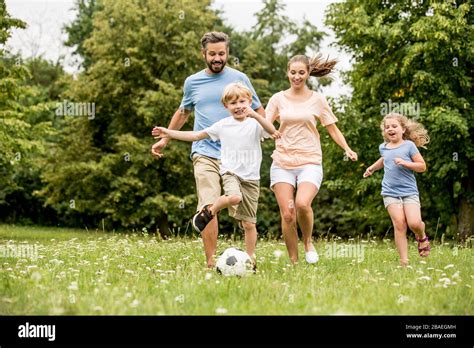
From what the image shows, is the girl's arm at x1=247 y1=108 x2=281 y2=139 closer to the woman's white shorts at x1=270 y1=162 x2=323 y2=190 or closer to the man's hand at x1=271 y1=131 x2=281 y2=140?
the man's hand at x1=271 y1=131 x2=281 y2=140

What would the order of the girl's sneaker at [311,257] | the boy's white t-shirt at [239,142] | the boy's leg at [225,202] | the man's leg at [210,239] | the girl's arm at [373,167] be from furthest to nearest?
the girl's arm at [373,167], the girl's sneaker at [311,257], the man's leg at [210,239], the boy's white t-shirt at [239,142], the boy's leg at [225,202]

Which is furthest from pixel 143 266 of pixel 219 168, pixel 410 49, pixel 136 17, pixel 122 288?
pixel 136 17

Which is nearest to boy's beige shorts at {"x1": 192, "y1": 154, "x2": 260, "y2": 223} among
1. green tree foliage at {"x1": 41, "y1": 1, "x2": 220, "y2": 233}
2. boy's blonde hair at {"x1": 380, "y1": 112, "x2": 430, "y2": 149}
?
boy's blonde hair at {"x1": 380, "y1": 112, "x2": 430, "y2": 149}

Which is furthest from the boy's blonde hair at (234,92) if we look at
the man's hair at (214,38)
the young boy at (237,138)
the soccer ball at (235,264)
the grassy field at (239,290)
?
the grassy field at (239,290)

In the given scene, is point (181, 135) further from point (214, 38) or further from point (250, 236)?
point (250, 236)

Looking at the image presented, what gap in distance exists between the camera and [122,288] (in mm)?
5395

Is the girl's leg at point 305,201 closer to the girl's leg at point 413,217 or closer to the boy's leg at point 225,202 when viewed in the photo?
the boy's leg at point 225,202

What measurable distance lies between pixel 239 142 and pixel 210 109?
63cm

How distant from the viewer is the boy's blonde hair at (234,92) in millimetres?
6980

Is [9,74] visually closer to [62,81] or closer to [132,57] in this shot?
[132,57]

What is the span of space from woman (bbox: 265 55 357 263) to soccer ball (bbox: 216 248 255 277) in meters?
1.21

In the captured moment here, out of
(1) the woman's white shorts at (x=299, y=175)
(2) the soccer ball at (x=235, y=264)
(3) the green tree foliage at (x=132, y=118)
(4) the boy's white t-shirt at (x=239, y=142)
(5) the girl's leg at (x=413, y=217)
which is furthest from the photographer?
(3) the green tree foliage at (x=132, y=118)

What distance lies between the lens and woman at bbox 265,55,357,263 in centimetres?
748

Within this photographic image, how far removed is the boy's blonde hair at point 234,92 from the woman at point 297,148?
0.63 metres
